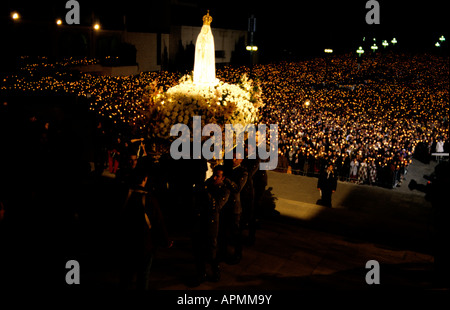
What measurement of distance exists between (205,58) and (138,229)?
5.14m

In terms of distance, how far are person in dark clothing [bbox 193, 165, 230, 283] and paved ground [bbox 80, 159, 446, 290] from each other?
260 mm

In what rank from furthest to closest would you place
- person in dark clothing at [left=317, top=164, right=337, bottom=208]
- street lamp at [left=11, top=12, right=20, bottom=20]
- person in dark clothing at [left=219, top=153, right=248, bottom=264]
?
street lamp at [left=11, top=12, right=20, bottom=20]
person in dark clothing at [left=317, top=164, right=337, bottom=208]
person in dark clothing at [left=219, top=153, right=248, bottom=264]

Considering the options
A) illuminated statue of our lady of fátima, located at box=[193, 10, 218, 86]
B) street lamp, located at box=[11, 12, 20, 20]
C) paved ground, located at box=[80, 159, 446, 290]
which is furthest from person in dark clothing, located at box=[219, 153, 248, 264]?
street lamp, located at box=[11, 12, 20, 20]

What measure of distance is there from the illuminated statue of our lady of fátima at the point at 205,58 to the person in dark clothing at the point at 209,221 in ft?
12.5

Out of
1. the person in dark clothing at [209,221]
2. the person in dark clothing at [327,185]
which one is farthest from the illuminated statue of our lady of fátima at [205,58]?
the person in dark clothing at [209,221]

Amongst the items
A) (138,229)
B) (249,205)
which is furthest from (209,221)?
(249,205)

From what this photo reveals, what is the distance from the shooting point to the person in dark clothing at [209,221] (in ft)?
16.0

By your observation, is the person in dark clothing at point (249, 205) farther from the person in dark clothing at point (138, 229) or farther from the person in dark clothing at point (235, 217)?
the person in dark clothing at point (138, 229)

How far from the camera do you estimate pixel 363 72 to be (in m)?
27.9

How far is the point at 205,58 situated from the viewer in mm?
8336

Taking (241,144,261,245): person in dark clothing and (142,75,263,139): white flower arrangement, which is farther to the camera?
(142,75,263,139): white flower arrangement

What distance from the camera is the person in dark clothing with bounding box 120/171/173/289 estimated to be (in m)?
4.23

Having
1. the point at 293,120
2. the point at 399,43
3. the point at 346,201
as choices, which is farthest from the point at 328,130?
the point at 399,43

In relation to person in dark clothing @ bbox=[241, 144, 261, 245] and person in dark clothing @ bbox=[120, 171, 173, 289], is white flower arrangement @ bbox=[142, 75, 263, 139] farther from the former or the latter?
person in dark clothing @ bbox=[120, 171, 173, 289]
